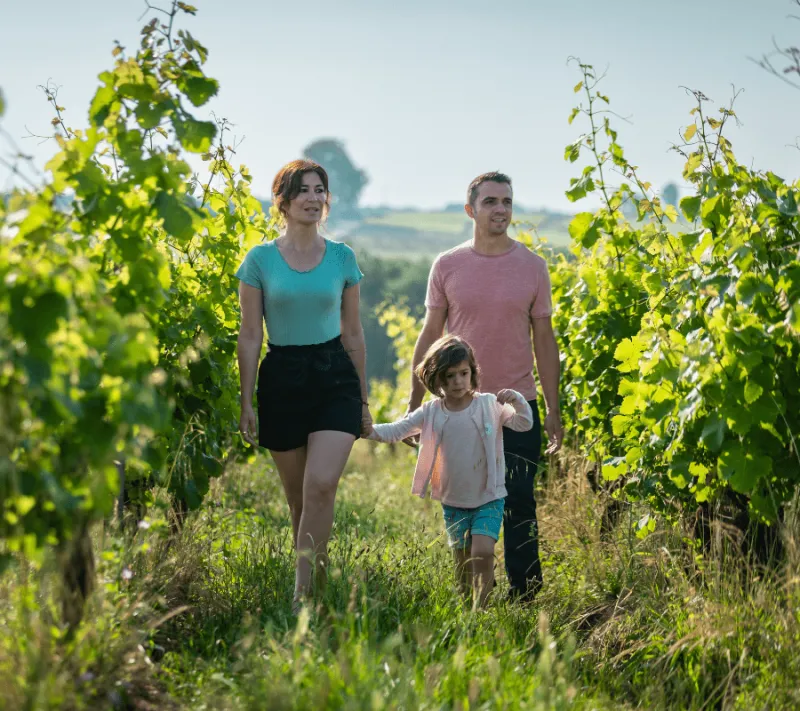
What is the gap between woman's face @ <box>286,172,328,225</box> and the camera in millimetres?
4484

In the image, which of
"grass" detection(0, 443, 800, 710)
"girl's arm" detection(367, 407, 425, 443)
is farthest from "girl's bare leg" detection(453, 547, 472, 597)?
"girl's arm" detection(367, 407, 425, 443)

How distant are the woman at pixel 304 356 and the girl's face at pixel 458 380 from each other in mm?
388

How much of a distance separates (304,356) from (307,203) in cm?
69

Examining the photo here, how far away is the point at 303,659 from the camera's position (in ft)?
9.81

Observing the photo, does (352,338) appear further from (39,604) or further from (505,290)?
(39,604)

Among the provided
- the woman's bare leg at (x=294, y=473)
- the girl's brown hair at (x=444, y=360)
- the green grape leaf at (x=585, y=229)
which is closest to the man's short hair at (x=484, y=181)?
the green grape leaf at (x=585, y=229)

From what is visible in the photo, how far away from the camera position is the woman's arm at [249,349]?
4445 millimetres

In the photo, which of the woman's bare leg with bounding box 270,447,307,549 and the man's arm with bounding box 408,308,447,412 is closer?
the woman's bare leg with bounding box 270,447,307,549

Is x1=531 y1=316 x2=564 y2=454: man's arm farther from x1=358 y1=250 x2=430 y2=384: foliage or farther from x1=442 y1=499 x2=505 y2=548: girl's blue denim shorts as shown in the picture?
x1=358 y1=250 x2=430 y2=384: foliage

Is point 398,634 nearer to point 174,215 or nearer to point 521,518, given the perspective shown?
point 174,215

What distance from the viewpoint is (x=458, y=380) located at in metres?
4.57

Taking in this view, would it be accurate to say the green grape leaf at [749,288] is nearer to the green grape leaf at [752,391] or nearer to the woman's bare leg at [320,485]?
the green grape leaf at [752,391]

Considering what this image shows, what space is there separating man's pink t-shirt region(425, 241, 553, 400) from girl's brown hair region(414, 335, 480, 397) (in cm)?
21

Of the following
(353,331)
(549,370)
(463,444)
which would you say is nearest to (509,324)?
(549,370)
